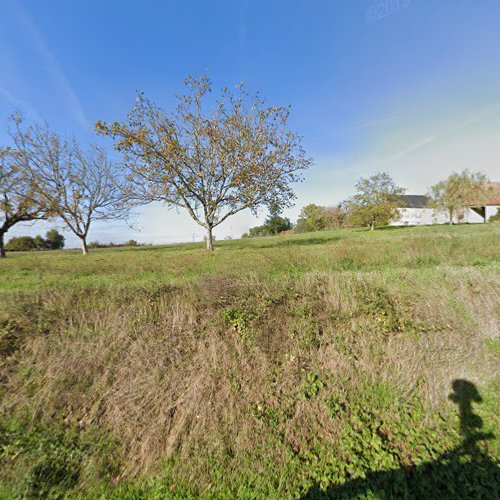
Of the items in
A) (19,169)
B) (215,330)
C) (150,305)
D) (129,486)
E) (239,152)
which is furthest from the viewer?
(19,169)

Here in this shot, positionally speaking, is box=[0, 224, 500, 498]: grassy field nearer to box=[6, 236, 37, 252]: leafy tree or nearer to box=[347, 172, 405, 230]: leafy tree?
box=[347, 172, 405, 230]: leafy tree

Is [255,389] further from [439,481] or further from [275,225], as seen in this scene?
[275,225]

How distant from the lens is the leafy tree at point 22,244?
45031mm

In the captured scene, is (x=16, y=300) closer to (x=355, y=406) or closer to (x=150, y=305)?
(x=150, y=305)

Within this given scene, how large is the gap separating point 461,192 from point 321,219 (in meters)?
33.5

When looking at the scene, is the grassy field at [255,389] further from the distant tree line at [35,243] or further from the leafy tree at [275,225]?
the leafy tree at [275,225]

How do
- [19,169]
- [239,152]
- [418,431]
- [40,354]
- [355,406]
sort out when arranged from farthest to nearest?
[19,169] → [239,152] → [40,354] → [355,406] → [418,431]

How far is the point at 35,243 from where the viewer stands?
47531 millimetres

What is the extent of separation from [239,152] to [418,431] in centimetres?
1652

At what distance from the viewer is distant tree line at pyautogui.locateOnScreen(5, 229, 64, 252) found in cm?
4519

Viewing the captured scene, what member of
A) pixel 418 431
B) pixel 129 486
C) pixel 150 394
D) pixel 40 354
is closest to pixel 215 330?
pixel 150 394

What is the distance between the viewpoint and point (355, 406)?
132 inches

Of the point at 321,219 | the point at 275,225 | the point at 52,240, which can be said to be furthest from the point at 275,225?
the point at 52,240

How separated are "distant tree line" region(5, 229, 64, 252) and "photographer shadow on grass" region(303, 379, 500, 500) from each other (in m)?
61.8
